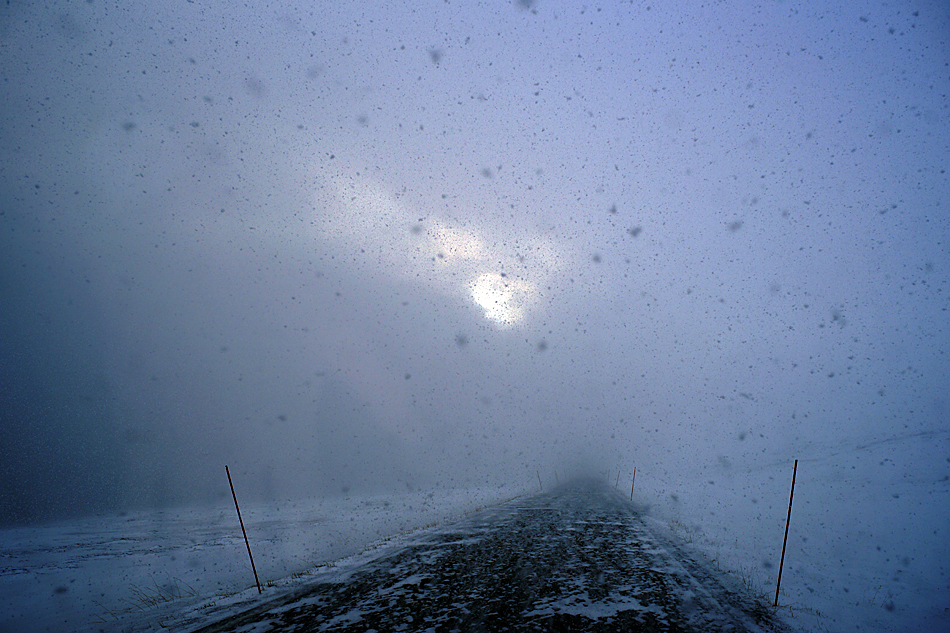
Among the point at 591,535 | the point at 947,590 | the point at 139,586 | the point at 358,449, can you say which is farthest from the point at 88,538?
the point at 358,449

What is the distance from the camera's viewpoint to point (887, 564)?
9453 millimetres

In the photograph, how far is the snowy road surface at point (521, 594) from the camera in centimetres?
440

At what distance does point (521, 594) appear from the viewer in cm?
531

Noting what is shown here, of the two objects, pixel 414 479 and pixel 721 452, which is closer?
pixel 721 452

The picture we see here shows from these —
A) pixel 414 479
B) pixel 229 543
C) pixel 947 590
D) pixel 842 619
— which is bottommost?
pixel 414 479

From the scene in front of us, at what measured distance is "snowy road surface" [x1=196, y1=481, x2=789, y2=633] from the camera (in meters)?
4.40

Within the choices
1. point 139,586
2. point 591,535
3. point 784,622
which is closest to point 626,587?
point 784,622

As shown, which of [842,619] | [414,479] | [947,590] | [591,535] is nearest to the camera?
[842,619]

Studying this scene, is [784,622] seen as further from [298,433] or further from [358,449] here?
[298,433]

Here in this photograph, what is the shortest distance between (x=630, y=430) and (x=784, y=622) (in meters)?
116

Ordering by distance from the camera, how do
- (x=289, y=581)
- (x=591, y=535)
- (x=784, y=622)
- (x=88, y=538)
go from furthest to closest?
(x=88, y=538) < (x=591, y=535) < (x=289, y=581) < (x=784, y=622)

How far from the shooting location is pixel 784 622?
476 centimetres

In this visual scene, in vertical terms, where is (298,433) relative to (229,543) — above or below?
below

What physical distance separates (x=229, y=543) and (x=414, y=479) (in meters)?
45.9
